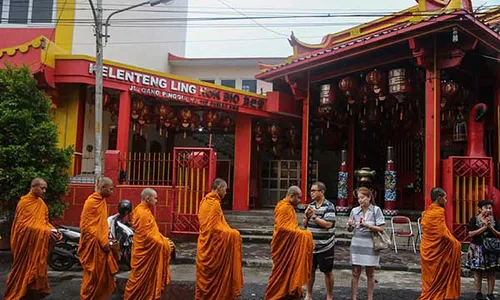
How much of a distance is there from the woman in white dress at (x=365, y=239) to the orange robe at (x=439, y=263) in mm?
608

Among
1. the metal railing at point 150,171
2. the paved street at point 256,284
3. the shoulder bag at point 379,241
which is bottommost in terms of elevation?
the paved street at point 256,284

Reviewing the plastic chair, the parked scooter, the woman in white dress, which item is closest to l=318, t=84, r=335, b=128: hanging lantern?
the plastic chair

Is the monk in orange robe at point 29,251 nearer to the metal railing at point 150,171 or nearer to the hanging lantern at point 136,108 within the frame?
the metal railing at point 150,171

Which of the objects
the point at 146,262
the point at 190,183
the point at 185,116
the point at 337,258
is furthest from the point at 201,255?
the point at 185,116

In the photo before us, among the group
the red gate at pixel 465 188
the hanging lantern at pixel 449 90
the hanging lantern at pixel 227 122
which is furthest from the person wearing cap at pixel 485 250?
the hanging lantern at pixel 227 122

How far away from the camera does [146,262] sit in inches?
209

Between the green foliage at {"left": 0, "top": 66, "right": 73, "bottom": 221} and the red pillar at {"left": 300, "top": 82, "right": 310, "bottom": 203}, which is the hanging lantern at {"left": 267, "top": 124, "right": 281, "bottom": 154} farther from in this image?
the green foliage at {"left": 0, "top": 66, "right": 73, "bottom": 221}

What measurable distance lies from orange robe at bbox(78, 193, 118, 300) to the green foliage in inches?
132

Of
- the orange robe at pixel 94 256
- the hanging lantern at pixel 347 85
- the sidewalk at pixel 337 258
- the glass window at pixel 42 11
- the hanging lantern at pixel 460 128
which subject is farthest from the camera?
the glass window at pixel 42 11

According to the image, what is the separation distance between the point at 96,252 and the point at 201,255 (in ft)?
4.02

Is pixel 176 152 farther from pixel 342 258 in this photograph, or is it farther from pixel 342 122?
pixel 342 122

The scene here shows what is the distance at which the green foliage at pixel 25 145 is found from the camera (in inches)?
317

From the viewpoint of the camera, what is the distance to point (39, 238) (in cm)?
554

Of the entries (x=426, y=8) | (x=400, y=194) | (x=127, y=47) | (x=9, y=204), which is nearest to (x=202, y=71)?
(x=127, y=47)
